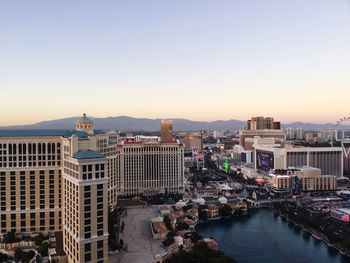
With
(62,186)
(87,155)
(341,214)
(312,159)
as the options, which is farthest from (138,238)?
(312,159)

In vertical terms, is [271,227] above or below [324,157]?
below

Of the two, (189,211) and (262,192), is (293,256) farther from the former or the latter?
(262,192)

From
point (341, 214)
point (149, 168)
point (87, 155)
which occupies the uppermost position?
point (87, 155)

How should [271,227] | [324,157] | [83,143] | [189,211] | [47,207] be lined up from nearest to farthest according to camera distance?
[83,143], [47,207], [271,227], [189,211], [324,157]

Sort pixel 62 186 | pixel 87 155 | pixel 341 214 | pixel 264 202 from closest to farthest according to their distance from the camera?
pixel 87 155 < pixel 62 186 < pixel 341 214 < pixel 264 202

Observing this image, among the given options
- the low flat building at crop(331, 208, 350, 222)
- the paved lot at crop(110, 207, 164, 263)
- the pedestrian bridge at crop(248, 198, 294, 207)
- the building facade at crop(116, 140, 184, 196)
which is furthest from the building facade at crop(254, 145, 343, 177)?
the paved lot at crop(110, 207, 164, 263)

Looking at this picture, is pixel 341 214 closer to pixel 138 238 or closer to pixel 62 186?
pixel 138 238

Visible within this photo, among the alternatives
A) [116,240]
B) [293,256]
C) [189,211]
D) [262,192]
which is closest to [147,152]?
[189,211]

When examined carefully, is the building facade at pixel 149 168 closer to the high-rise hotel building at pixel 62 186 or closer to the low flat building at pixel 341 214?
the high-rise hotel building at pixel 62 186
